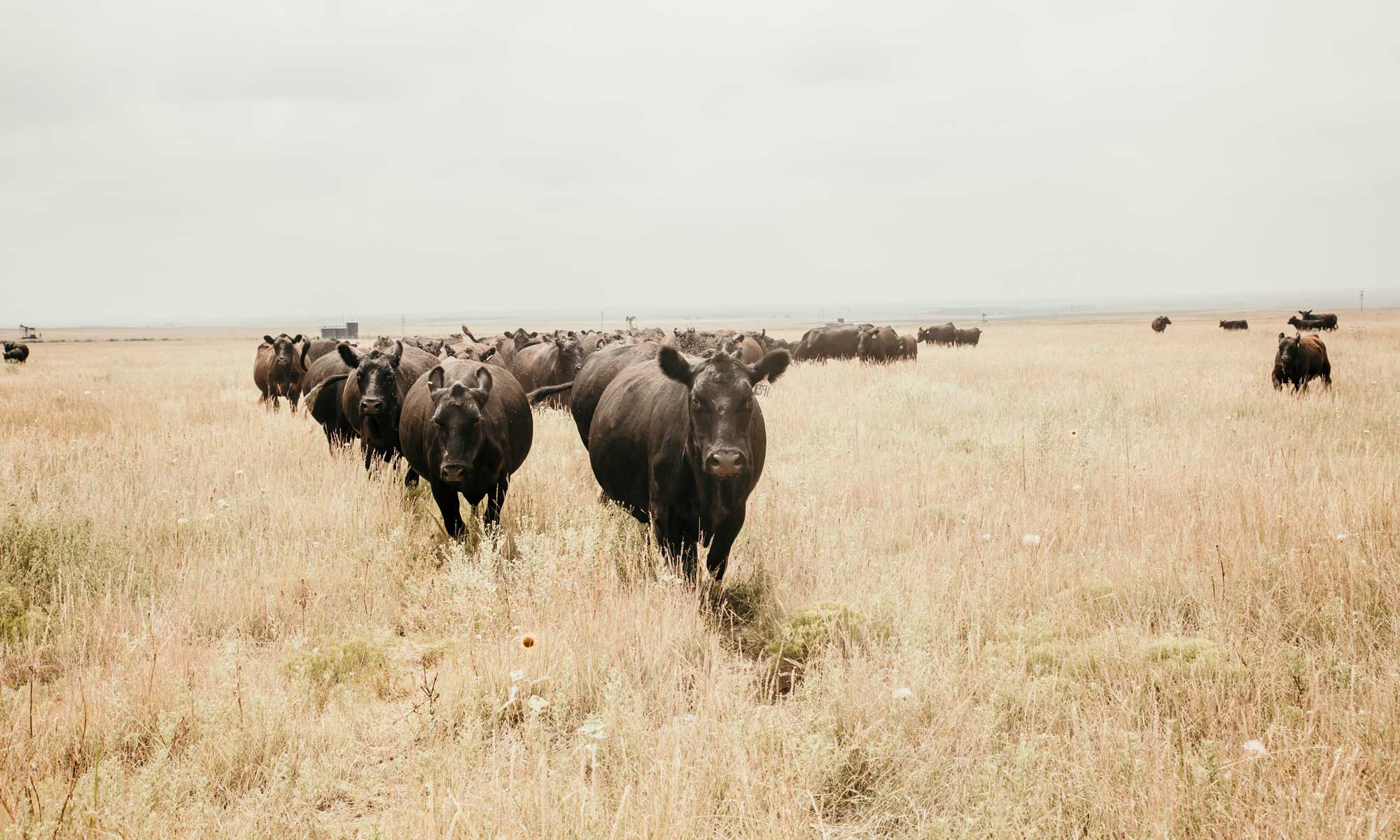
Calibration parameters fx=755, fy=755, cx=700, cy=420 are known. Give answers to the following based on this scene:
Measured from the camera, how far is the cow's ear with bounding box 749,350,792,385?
5.63 metres

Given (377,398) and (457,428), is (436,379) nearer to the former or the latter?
(457,428)

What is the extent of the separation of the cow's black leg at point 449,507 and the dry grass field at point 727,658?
0.27 m

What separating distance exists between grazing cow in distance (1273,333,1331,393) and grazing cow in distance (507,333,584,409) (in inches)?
588

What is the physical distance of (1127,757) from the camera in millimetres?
3029

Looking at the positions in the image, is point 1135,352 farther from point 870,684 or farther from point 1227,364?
point 870,684

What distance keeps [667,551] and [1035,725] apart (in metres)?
2.91

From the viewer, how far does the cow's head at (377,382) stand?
8602mm

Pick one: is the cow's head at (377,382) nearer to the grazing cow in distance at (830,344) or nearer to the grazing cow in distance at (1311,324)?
the grazing cow in distance at (830,344)

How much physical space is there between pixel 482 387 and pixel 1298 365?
16941 millimetres

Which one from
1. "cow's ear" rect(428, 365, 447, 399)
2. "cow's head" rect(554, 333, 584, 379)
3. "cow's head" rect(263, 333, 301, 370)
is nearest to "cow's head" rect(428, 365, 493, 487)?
"cow's ear" rect(428, 365, 447, 399)

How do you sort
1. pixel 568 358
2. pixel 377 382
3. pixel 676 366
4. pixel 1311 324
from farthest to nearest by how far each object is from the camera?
pixel 1311 324
pixel 568 358
pixel 377 382
pixel 676 366

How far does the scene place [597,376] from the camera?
9.05 m

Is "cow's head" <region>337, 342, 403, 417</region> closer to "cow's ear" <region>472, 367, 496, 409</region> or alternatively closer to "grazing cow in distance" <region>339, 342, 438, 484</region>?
"grazing cow in distance" <region>339, 342, 438, 484</region>

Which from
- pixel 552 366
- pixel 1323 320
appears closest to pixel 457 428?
pixel 552 366
